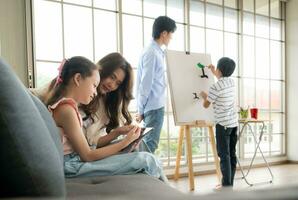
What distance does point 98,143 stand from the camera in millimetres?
1769

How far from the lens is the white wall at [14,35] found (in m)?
2.77

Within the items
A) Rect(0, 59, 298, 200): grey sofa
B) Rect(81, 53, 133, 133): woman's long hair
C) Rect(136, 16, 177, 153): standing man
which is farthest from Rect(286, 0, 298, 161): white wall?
Rect(0, 59, 298, 200): grey sofa

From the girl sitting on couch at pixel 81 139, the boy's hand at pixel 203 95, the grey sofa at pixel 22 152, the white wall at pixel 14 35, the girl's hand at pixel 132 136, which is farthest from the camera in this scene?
the boy's hand at pixel 203 95

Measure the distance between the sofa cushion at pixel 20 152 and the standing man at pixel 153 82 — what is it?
6.72ft

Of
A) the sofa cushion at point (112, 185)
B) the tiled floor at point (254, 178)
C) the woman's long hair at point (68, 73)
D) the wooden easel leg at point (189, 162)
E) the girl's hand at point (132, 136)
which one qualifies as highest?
the woman's long hair at point (68, 73)

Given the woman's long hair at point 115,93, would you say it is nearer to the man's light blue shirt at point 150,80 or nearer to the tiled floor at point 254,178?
the man's light blue shirt at point 150,80

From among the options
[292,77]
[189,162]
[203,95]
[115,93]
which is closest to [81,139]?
[115,93]

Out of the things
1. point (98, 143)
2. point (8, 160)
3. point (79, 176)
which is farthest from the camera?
point (98, 143)

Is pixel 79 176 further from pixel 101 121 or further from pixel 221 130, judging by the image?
pixel 221 130

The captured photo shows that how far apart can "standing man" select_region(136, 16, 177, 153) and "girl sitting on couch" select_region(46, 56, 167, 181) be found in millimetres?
1193

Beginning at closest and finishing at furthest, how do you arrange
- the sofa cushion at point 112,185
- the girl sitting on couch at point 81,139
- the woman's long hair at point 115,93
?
the sofa cushion at point 112,185 → the girl sitting on couch at point 81,139 → the woman's long hair at point 115,93

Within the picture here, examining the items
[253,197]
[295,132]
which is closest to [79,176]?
[253,197]

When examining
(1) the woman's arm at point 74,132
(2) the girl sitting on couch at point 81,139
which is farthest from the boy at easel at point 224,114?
(1) the woman's arm at point 74,132

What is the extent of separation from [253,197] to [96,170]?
1.23 m
